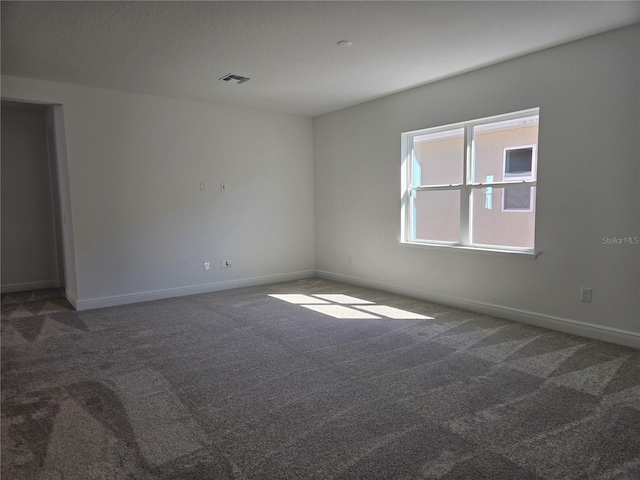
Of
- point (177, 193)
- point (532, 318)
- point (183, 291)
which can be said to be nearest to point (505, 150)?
point (532, 318)

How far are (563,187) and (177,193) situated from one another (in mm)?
4427

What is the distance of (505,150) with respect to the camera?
414cm

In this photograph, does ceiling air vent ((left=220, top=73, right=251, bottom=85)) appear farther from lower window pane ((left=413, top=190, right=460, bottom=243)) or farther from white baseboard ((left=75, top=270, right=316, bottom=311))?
white baseboard ((left=75, top=270, right=316, bottom=311))

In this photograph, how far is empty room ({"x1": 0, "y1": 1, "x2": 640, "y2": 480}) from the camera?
218 centimetres

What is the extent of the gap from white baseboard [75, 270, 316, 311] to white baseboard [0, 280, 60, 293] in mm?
1849

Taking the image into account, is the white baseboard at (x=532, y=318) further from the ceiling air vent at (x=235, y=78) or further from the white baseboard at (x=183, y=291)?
the ceiling air vent at (x=235, y=78)

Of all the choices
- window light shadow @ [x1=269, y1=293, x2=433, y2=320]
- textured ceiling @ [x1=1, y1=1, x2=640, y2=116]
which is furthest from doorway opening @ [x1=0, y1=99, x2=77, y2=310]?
window light shadow @ [x1=269, y1=293, x2=433, y2=320]

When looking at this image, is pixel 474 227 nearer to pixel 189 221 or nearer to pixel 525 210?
pixel 525 210

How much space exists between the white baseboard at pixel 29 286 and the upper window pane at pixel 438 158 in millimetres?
5535

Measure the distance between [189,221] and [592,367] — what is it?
4667 millimetres

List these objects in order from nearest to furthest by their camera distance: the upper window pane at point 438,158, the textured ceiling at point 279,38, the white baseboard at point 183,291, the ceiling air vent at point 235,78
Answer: the textured ceiling at point 279,38, the ceiling air vent at point 235,78, the upper window pane at point 438,158, the white baseboard at point 183,291

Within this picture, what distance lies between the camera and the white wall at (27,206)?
5688mm

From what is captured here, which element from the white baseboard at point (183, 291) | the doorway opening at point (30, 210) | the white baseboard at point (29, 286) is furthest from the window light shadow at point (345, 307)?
the white baseboard at point (29, 286)

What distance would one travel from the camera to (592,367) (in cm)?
292
